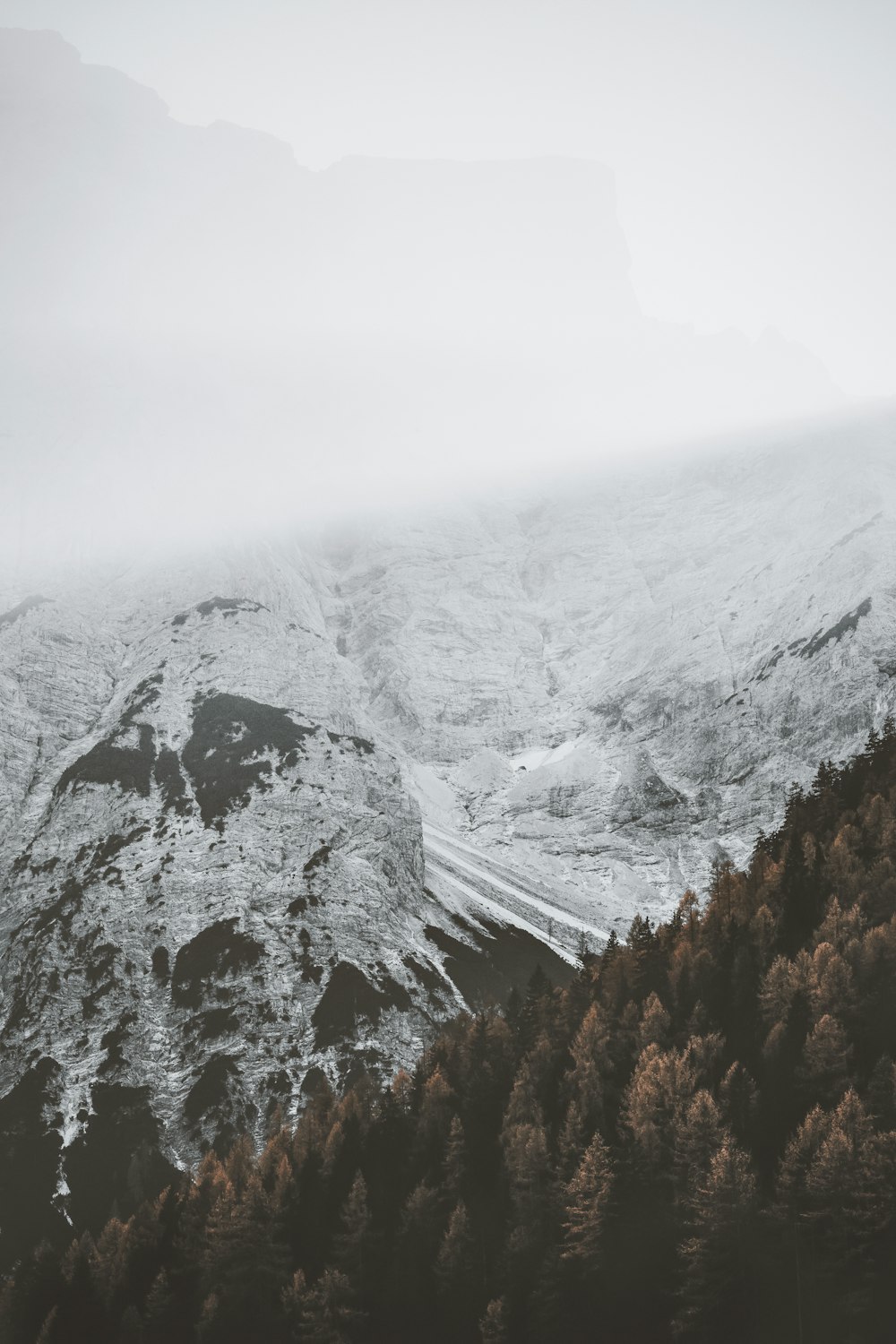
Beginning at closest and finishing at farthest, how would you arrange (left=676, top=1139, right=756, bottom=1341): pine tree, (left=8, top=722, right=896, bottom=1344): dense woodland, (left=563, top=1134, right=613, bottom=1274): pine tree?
(left=676, top=1139, right=756, bottom=1341): pine tree < (left=8, top=722, right=896, bottom=1344): dense woodland < (left=563, top=1134, right=613, bottom=1274): pine tree

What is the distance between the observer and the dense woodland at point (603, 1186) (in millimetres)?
64250

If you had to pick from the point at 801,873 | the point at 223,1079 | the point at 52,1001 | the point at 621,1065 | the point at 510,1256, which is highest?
the point at 801,873

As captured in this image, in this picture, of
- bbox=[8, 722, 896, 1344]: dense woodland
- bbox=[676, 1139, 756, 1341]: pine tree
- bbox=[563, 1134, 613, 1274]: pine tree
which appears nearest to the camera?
bbox=[676, 1139, 756, 1341]: pine tree

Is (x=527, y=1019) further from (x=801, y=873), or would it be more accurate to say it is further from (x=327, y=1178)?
(x=801, y=873)

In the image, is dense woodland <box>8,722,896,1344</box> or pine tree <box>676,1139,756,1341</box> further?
dense woodland <box>8,722,896,1344</box>

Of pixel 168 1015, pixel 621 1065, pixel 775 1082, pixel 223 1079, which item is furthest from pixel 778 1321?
pixel 168 1015

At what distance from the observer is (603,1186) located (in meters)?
72.4

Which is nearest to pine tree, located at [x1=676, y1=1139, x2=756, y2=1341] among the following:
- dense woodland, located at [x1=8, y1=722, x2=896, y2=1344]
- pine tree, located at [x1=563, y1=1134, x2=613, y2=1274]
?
dense woodland, located at [x1=8, y1=722, x2=896, y2=1344]

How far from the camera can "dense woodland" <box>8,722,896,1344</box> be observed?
64.2 meters

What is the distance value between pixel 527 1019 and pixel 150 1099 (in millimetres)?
71234

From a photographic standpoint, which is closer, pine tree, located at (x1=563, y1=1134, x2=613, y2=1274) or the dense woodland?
the dense woodland

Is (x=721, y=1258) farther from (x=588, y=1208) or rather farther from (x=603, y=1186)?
(x=588, y=1208)

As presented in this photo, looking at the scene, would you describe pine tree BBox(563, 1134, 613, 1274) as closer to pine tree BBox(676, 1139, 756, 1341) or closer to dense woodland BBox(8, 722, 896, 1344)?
dense woodland BBox(8, 722, 896, 1344)

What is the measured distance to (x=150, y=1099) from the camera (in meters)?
144
